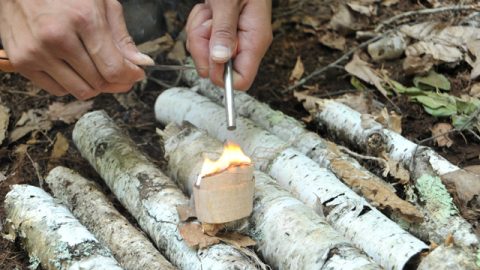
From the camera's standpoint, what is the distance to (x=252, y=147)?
259 centimetres

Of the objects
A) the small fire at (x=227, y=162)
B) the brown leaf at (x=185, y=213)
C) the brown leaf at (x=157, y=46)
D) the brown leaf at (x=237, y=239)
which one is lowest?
the brown leaf at (x=157, y=46)

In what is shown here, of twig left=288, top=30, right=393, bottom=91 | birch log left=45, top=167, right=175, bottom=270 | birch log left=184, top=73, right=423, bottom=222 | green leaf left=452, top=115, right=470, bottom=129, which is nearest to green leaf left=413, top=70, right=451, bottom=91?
green leaf left=452, top=115, right=470, bottom=129

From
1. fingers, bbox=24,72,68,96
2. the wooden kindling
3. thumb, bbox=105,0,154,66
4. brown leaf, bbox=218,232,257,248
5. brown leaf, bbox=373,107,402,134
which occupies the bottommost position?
brown leaf, bbox=373,107,402,134

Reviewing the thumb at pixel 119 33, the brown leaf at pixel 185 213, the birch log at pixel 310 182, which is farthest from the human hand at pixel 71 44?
the birch log at pixel 310 182

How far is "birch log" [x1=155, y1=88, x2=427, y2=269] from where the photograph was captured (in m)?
1.97

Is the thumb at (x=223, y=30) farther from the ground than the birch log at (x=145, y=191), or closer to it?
farther from the ground

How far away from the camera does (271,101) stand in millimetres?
3270

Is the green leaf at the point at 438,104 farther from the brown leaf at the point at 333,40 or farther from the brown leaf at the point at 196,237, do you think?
the brown leaf at the point at 196,237

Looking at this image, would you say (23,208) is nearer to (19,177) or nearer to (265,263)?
(19,177)

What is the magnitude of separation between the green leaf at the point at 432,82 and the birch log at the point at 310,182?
958 mm

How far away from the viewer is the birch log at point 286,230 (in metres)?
1.87

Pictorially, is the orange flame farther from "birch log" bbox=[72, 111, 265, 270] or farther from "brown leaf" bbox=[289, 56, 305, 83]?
"brown leaf" bbox=[289, 56, 305, 83]

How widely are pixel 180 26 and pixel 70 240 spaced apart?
2.08 meters

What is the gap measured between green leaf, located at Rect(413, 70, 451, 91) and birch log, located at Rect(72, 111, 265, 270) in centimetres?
142
